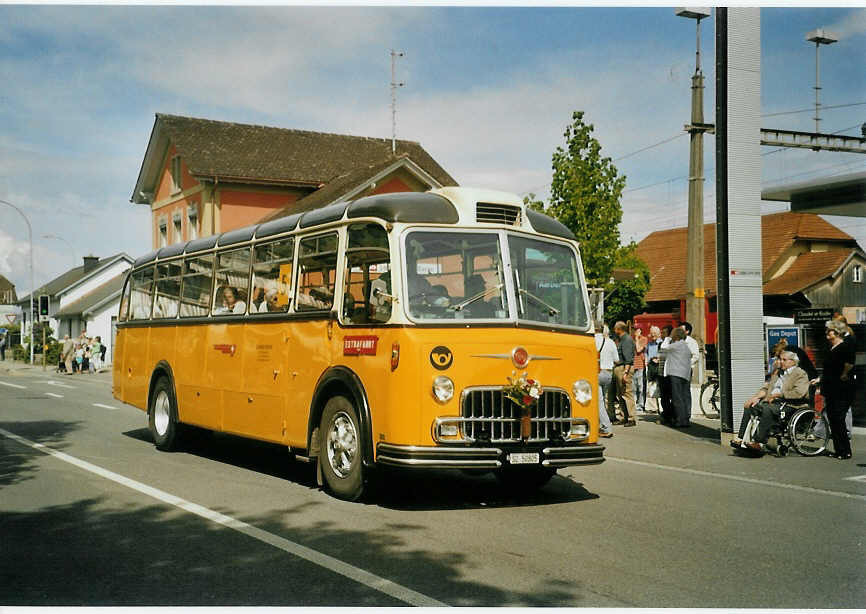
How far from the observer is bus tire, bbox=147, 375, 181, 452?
45.5 ft

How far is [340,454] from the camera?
380 inches

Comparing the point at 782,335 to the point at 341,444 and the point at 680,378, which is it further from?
the point at 341,444

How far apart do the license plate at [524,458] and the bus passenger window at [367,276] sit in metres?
1.67

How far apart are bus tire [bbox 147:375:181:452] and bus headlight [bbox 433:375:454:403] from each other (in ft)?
20.6

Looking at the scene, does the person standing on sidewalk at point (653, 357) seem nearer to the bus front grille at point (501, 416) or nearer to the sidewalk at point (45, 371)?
the bus front grille at point (501, 416)

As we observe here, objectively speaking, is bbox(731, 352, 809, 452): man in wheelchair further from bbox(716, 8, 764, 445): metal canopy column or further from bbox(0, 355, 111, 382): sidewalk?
bbox(0, 355, 111, 382): sidewalk

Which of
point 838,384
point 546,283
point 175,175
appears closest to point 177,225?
point 175,175

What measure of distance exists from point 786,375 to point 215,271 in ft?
26.7

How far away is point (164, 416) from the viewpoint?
14.4m

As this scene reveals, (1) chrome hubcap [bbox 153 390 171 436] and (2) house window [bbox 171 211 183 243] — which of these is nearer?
(1) chrome hubcap [bbox 153 390 171 436]


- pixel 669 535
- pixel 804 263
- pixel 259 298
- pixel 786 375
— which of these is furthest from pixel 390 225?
pixel 804 263

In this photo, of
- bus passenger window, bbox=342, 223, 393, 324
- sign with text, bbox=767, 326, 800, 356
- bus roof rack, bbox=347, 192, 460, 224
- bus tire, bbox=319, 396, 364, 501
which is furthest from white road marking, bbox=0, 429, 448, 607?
sign with text, bbox=767, 326, 800, 356

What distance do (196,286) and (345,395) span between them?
15.9ft

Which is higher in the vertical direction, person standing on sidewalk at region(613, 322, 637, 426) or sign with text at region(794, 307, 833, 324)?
sign with text at region(794, 307, 833, 324)
